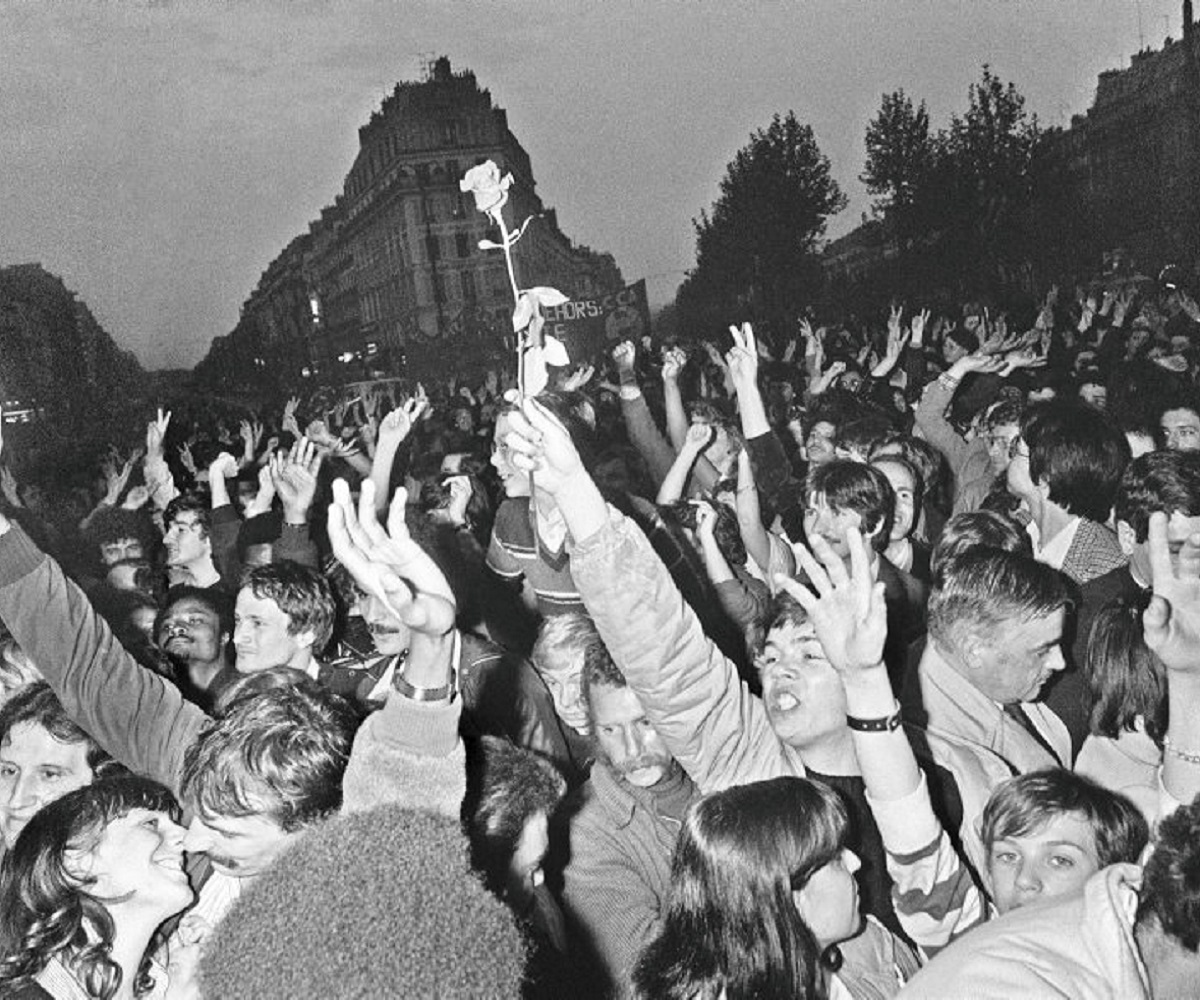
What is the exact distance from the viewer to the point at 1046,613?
2.82 m

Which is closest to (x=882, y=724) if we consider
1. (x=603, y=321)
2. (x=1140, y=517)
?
(x=1140, y=517)

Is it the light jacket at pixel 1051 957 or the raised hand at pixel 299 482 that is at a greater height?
the raised hand at pixel 299 482

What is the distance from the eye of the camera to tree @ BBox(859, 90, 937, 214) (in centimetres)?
2359

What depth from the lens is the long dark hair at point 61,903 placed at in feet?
6.55

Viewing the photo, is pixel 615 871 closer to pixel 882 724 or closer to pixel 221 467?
pixel 882 724

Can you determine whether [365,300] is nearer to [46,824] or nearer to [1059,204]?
[1059,204]

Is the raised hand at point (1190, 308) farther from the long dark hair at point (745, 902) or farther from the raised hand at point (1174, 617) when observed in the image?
the long dark hair at point (745, 902)

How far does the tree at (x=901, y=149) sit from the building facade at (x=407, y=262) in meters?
6.35

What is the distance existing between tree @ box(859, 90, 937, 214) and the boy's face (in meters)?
23.2

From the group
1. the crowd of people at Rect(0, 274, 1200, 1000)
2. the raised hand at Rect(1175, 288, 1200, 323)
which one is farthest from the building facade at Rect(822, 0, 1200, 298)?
the crowd of people at Rect(0, 274, 1200, 1000)

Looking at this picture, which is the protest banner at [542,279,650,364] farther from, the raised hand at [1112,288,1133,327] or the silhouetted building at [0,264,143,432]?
the silhouetted building at [0,264,143,432]

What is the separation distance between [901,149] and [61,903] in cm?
2428

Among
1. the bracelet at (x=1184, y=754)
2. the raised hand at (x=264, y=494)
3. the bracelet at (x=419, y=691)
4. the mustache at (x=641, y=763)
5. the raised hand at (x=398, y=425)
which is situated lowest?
the bracelet at (x=1184, y=754)

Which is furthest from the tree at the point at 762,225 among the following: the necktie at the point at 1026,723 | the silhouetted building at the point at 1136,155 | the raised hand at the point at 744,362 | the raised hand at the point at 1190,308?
the necktie at the point at 1026,723
